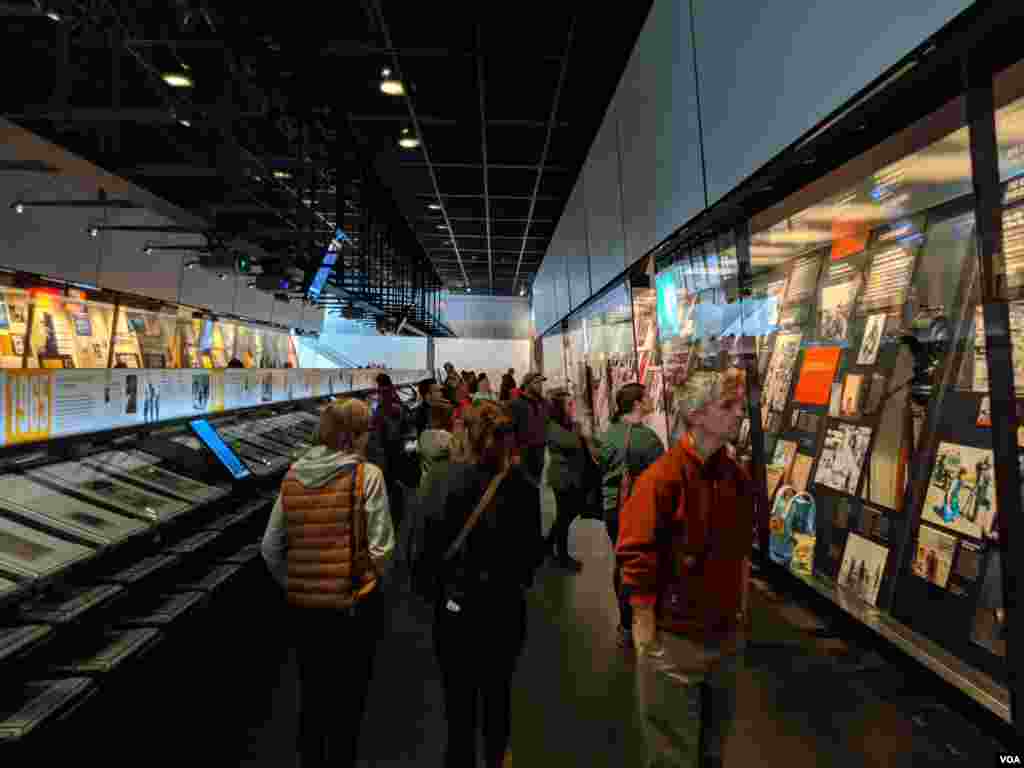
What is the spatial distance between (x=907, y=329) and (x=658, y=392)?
7.15 ft

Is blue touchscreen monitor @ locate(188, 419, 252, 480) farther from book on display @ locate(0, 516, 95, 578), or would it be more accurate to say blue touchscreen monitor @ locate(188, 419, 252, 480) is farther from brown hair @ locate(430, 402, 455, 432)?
book on display @ locate(0, 516, 95, 578)

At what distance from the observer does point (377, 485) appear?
2256 millimetres

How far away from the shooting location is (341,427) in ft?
7.32

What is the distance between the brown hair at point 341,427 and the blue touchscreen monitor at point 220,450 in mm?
1528

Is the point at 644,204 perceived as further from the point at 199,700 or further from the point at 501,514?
the point at 199,700

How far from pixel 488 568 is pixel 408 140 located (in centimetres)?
672

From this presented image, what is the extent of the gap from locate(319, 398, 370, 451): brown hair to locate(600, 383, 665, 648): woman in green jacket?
5.49 feet

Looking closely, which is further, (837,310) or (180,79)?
(180,79)

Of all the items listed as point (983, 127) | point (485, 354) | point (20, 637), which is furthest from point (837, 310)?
point (485, 354)

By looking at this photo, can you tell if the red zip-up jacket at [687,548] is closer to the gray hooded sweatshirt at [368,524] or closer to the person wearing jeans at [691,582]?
the person wearing jeans at [691,582]

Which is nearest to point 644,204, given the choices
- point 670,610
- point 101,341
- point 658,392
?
point 658,392

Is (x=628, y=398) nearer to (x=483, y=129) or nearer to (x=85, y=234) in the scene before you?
(x=483, y=129)

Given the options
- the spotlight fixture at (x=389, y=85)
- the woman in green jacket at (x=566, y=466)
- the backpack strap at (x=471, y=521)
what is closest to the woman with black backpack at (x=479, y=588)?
the backpack strap at (x=471, y=521)

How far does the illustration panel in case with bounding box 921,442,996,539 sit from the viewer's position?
264 cm
